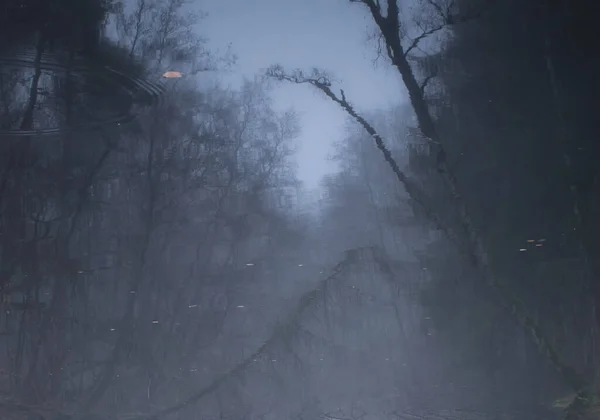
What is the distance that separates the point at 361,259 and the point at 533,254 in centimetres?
124

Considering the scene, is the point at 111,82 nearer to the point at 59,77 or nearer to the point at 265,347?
the point at 59,77

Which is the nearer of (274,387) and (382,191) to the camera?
(274,387)

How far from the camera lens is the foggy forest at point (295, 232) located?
3.69m

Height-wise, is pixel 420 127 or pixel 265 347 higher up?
pixel 420 127

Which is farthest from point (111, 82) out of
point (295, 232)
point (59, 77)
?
point (295, 232)

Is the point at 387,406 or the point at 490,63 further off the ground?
the point at 490,63

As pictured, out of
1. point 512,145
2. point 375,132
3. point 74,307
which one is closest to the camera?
point 74,307

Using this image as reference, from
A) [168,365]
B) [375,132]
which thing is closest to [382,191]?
[375,132]

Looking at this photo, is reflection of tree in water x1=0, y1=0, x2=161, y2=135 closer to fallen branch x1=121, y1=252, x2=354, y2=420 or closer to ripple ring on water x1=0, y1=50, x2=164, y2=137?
ripple ring on water x1=0, y1=50, x2=164, y2=137

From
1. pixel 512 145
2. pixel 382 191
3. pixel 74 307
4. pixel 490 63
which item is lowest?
pixel 74 307

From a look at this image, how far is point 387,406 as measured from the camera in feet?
12.0

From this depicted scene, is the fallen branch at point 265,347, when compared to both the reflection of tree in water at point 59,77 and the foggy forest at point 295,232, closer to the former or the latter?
the foggy forest at point 295,232

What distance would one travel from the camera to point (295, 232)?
406 cm

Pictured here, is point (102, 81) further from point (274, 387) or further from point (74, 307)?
point (274, 387)
